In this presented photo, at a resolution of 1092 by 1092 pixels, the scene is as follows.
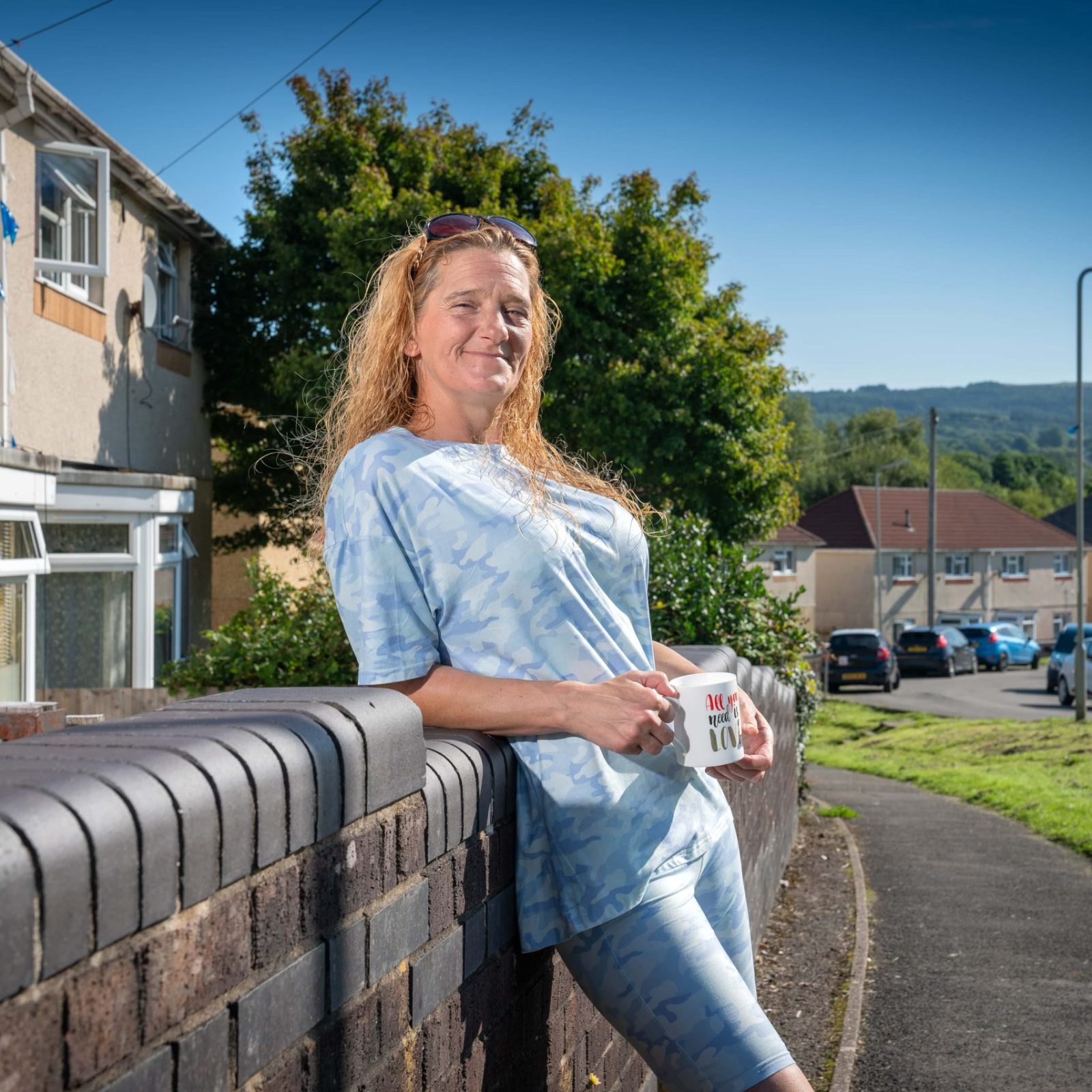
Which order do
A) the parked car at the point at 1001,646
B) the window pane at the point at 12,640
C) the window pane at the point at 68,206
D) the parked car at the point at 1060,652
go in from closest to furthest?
the window pane at the point at 12,640 < the window pane at the point at 68,206 < the parked car at the point at 1060,652 < the parked car at the point at 1001,646

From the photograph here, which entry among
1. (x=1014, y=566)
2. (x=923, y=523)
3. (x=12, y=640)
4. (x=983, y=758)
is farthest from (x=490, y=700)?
(x=1014, y=566)

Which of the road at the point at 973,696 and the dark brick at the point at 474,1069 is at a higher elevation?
the dark brick at the point at 474,1069

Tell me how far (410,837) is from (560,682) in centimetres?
35

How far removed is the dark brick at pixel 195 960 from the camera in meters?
1.41

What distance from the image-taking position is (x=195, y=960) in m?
1.49

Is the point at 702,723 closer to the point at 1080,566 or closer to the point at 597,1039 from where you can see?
the point at 597,1039

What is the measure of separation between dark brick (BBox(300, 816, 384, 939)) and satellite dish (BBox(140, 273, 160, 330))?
18.1m

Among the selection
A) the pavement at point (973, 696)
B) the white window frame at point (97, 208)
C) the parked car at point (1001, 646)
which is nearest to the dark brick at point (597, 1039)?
the white window frame at point (97, 208)

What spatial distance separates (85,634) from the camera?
14922mm

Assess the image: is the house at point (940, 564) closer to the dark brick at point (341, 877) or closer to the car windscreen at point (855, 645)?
the car windscreen at point (855, 645)

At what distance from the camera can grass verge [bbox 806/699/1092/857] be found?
12812 millimetres

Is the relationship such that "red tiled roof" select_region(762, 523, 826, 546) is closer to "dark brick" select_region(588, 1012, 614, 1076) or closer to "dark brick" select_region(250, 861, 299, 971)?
"dark brick" select_region(588, 1012, 614, 1076)

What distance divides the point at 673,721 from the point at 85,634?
1368 centimetres

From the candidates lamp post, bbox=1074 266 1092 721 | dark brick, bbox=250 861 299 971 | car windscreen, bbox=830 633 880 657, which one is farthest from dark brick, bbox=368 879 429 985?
car windscreen, bbox=830 633 880 657
